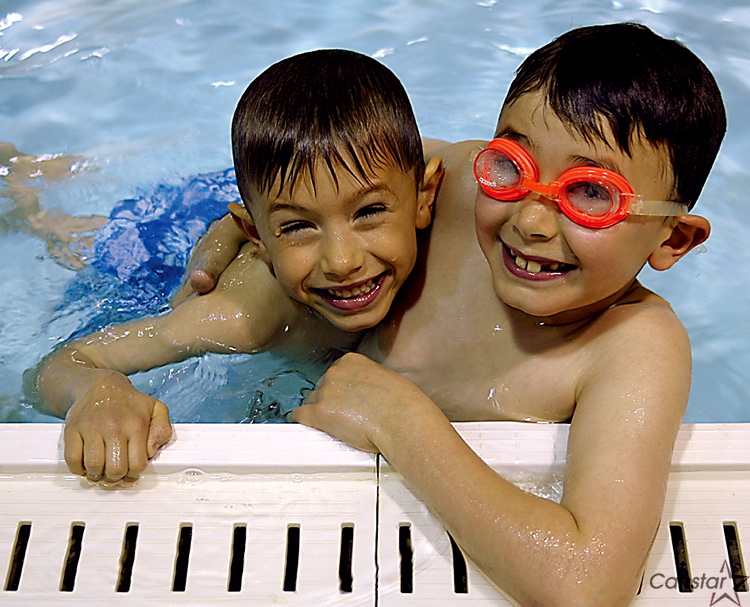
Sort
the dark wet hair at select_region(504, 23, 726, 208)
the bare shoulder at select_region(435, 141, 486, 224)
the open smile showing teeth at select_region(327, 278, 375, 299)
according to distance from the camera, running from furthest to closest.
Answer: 1. the bare shoulder at select_region(435, 141, 486, 224)
2. the open smile showing teeth at select_region(327, 278, 375, 299)
3. the dark wet hair at select_region(504, 23, 726, 208)

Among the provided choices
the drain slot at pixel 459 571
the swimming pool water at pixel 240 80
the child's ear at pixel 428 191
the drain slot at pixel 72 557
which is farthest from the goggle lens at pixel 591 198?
the swimming pool water at pixel 240 80

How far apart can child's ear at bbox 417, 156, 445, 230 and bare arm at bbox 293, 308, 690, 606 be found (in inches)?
20.0

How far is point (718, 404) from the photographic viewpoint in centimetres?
270

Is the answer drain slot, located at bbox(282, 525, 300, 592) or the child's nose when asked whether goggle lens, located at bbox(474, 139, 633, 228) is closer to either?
the child's nose

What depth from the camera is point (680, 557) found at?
1.42 meters

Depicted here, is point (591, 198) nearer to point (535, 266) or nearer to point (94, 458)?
point (535, 266)

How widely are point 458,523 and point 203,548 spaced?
44 centimetres

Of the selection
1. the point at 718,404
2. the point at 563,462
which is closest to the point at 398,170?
the point at 563,462

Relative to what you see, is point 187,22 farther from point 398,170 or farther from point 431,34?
point 398,170

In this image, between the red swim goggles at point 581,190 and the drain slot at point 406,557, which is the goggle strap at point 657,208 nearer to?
the red swim goggles at point 581,190

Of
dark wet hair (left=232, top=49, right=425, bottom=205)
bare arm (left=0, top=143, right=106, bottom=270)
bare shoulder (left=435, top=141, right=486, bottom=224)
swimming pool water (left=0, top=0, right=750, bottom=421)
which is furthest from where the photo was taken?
swimming pool water (left=0, top=0, right=750, bottom=421)

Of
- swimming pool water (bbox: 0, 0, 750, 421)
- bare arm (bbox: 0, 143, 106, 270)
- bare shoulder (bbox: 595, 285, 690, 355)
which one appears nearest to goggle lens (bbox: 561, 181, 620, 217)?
bare shoulder (bbox: 595, 285, 690, 355)

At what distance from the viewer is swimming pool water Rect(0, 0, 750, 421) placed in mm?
3041

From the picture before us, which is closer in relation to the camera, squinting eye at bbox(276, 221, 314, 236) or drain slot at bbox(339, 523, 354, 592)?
drain slot at bbox(339, 523, 354, 592)
